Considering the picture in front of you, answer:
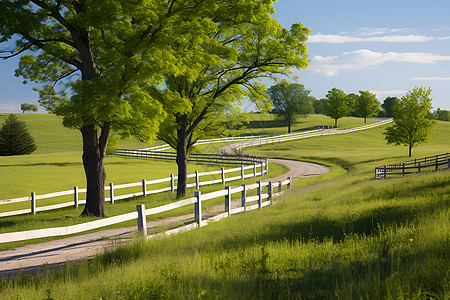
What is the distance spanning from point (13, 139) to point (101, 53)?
56503 millimetres

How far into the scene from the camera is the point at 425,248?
5.16 meters

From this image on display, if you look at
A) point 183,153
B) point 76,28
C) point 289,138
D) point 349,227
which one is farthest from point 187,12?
point 289,138

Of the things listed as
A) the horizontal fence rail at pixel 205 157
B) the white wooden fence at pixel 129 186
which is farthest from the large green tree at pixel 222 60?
the horizontal fence rail at pixel 205 157

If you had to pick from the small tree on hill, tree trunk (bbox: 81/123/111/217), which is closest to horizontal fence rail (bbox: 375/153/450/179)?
tree trunk (bbox: 81/123/111/217)

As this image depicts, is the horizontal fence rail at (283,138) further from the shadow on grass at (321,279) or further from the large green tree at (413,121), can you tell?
the shadow on grass at (321,279)

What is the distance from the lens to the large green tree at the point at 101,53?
1298 cm

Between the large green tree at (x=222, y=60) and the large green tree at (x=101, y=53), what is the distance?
1.34 m

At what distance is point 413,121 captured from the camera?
47.5 m

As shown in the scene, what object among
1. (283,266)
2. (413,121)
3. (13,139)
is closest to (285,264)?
(283,266)

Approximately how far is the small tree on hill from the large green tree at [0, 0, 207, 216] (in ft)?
176

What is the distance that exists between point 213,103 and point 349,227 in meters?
14.2

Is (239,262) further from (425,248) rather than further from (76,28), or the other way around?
(76,28)

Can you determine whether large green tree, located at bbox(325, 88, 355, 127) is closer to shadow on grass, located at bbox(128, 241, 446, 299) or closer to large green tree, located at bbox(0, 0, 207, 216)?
large green tree, located at bbox(0, 0, 207, 216)

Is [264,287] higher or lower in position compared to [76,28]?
lower
